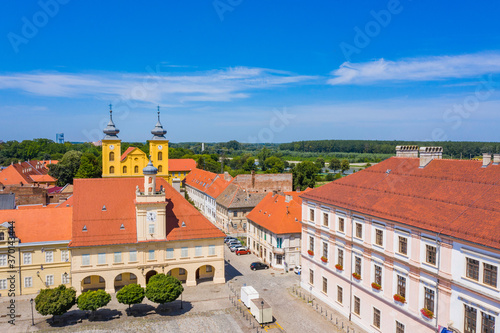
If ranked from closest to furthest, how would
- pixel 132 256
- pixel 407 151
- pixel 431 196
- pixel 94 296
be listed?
pixel 431 196
pixel 94 296
pixel 407 151
pixel 132 256

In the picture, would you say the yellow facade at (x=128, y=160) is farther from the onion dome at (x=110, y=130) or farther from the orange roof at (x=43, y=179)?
the orange roof at (x=43, y=179)

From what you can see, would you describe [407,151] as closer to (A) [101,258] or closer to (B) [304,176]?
(A) [101,258]

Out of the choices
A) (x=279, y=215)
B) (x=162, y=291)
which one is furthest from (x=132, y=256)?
(x=279, y=215)

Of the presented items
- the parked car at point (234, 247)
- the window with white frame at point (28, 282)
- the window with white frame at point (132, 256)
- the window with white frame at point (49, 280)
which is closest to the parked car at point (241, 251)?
the parked car at point (234, 247)

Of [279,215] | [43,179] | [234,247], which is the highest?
[279,215]

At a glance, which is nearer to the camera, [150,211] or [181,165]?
[150,211]

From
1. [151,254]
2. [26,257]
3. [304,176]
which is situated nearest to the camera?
[26,257]
